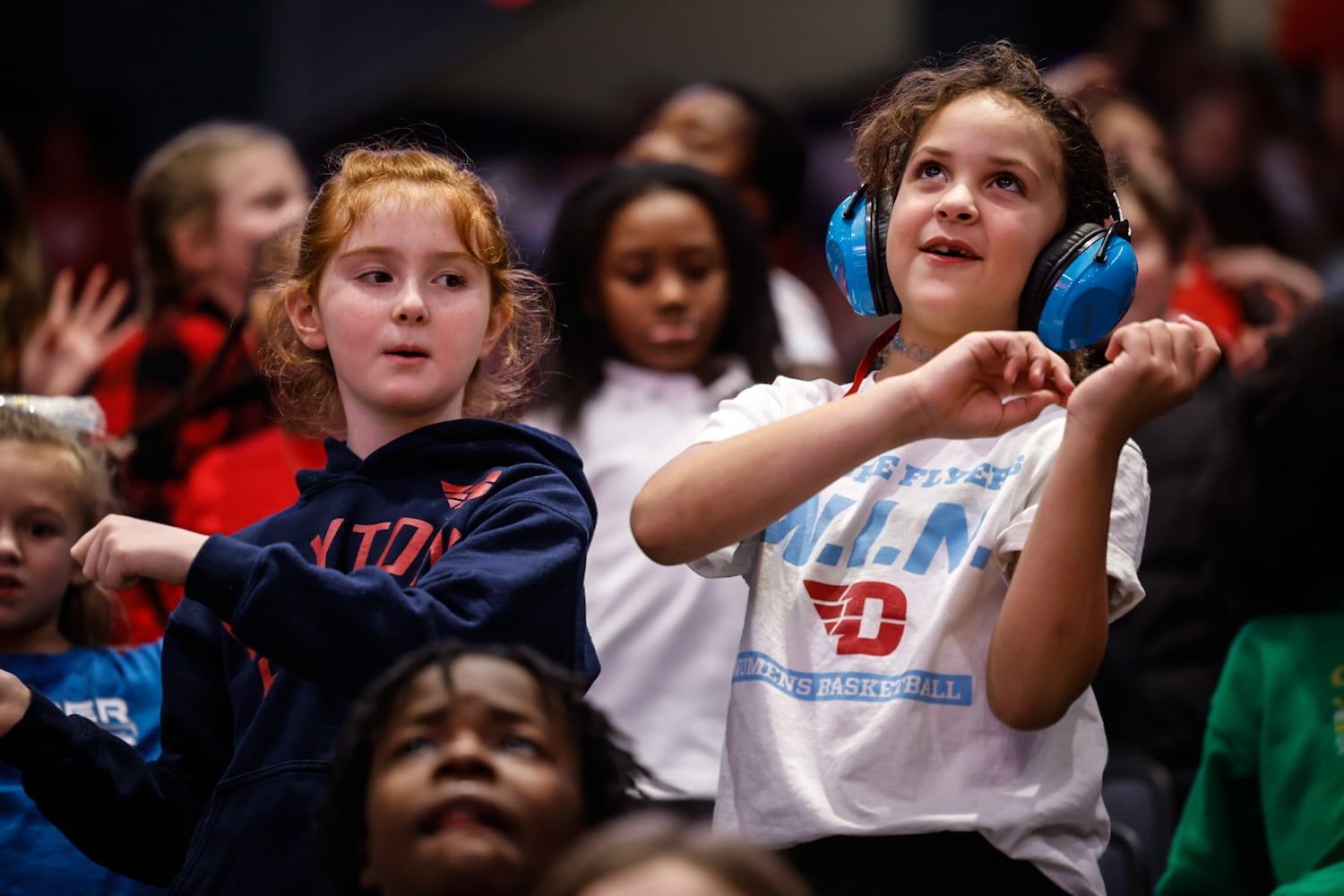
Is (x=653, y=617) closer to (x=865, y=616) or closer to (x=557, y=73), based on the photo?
(x=865, y=616)

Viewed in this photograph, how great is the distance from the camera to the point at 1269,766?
8.37ft

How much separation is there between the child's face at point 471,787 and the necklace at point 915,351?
0.76 meters

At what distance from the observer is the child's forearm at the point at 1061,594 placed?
6.28 feet

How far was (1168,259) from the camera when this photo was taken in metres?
4.06

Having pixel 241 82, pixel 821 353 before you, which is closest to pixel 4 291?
pixel 821 353

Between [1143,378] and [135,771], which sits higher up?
[1143,378]

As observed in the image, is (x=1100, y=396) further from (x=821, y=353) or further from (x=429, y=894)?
(x=821, y=353)

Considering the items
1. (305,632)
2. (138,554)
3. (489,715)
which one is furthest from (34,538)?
(489,715)

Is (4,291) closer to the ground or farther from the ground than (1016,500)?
farther from the ground

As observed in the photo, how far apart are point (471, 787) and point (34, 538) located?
1.16 m

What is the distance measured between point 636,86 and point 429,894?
6.87m

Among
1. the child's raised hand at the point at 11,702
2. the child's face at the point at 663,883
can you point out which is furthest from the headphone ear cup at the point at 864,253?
the child's raised hand at the point at 11,702

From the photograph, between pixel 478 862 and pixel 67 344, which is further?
pixel 67 344

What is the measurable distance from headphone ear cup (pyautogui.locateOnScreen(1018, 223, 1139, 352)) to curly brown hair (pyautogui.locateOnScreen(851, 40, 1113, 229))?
0.34ft
